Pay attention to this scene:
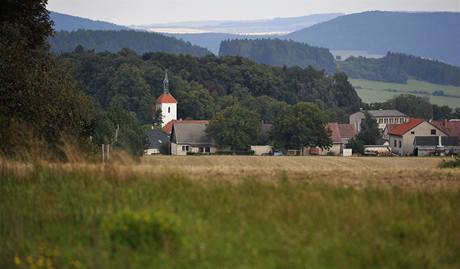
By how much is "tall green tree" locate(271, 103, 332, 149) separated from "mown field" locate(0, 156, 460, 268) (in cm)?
8838

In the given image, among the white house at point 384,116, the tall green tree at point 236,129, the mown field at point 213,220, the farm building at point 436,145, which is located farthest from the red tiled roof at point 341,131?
the mown field at point 213,220

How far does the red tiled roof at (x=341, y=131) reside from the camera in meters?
127

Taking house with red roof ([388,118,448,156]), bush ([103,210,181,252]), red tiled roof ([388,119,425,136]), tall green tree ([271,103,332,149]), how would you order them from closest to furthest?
1. bush ([103,210,181,252])
2. tall green tree ([271,103,332,149])
3. house with red roof ([388,118,448,156])
4. red tiled roof ([388,119,425,136])

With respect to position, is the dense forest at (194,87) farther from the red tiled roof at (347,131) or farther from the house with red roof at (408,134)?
the house with red roof at (408,134)

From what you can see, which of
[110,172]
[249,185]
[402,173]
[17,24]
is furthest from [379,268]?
[17,24]

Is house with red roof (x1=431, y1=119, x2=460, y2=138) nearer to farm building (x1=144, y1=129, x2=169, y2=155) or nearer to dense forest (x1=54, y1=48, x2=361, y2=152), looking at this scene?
dense forest (x1=54, y1=48, x2=361, y2=152)

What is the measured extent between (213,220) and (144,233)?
1.12 m

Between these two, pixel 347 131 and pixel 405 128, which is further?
pixel 347 131

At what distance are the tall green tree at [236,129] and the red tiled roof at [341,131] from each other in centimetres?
2214

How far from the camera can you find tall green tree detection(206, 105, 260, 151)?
341ft

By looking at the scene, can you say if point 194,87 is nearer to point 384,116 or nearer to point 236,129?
point 384,116

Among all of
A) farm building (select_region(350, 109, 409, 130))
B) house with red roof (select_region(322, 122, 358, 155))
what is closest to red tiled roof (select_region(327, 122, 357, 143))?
house with red roof (select_region(322, 122, 358, 155))

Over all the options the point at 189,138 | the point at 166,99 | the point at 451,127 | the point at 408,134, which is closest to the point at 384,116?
the point at 166,99

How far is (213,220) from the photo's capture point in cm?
900
